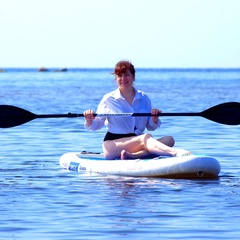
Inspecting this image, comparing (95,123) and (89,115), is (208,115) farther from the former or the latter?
(89,115)

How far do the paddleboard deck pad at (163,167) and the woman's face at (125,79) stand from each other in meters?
0.96

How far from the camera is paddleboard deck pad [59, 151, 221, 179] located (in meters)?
13.0

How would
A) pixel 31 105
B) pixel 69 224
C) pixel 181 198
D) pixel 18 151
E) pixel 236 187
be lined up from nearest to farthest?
pixel 69 224
pixel 181 198
pixel 236 187
pixel 18 151
pixel 31 105

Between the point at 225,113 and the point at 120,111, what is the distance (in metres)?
1.65

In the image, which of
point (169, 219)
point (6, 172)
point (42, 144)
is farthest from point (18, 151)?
point (169, 219)

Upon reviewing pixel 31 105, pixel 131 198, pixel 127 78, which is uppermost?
pixel 127 78

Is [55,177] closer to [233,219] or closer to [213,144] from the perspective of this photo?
[233,219]

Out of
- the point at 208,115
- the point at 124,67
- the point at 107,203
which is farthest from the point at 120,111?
the point at 107,203

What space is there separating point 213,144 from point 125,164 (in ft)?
18.3

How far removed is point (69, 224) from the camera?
9961mm

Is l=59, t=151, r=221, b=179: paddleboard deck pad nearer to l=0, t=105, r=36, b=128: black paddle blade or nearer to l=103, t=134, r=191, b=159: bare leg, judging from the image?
l=103, t=134, r=191, b=159: bare leg

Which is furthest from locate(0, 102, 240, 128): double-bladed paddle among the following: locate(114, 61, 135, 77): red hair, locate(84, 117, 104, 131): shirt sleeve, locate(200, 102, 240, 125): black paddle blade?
locate(114, 61, 135, 77): red hair

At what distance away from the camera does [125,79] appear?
1355 cm

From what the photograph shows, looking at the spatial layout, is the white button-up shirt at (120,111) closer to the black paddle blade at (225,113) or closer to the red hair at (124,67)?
the red hair at (124,67)
